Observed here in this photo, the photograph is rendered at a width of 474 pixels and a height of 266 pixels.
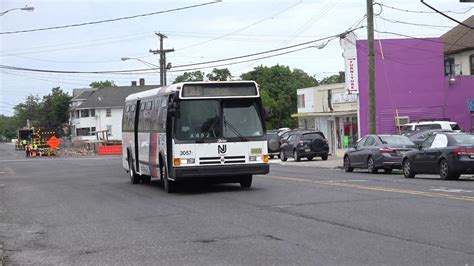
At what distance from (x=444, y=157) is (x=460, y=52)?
3328cm

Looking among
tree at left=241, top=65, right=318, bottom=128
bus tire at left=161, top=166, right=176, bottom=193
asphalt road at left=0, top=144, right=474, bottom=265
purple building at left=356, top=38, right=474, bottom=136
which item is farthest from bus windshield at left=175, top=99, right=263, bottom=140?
tree at left=241, top=65, right=318, bottom=128

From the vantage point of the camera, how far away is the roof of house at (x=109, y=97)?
95688mm

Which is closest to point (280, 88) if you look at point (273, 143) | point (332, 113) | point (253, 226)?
point (332, 113)

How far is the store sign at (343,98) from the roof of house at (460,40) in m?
12.9

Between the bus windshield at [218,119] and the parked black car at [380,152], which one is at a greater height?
the bus windshield at [218,119]

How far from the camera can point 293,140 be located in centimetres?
3912

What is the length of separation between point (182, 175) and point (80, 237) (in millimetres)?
6094

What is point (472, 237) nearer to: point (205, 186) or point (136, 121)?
point (205, 186)

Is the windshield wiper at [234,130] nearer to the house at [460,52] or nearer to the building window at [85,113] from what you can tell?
the house at [460,52]

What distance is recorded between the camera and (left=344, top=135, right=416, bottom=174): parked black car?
82.1 feet

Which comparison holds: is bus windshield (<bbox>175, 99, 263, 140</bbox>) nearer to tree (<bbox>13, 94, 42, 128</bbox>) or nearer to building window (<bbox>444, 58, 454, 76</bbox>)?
building window (<bbox>444, 58, 454, 76</bbox>)

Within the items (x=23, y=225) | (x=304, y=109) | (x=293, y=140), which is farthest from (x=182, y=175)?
(x=304, y=109)

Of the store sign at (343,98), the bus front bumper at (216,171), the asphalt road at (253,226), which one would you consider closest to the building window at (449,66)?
the store sign at (343,98)

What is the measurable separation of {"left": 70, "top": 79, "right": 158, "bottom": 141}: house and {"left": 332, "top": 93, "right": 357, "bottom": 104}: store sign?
53.7 meters
